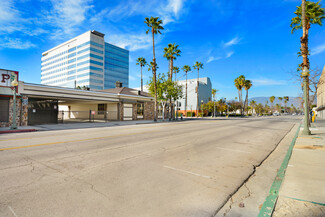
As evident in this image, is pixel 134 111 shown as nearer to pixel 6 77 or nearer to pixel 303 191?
pixel 6 77

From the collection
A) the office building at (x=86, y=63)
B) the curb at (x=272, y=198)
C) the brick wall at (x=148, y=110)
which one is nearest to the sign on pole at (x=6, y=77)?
the brick wall at (x=148, y=110)

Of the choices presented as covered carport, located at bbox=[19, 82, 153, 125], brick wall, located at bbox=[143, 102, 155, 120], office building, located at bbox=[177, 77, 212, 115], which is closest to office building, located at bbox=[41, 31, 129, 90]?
office building, located at bbox=[177, 77, 212, 115]

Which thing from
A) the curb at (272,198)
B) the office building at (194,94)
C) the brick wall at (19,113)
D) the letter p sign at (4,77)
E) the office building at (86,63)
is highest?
the office building at (86,63)

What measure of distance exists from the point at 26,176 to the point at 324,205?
6.27 meters

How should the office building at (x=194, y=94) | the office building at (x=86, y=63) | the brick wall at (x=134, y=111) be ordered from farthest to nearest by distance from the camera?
the office building at (x=86, y=63), the office building at (x=194, y=94), the brick wall at (x=134, y=111)

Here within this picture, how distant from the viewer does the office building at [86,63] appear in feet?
310

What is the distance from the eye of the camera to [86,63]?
93938mm

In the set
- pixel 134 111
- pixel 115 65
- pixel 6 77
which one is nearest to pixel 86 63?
pixel 115 65

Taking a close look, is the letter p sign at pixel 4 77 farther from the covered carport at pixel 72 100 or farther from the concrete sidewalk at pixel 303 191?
the concrete sidewalk at pixel 303 191

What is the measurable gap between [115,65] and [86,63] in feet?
64.1

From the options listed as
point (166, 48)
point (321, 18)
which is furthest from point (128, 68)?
point (321, 18)

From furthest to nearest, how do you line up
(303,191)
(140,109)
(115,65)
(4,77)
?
(115,65), (140,109), (4,77), (303,191)

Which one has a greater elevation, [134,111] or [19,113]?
[134,111]

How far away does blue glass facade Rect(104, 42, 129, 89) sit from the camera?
104 meters
